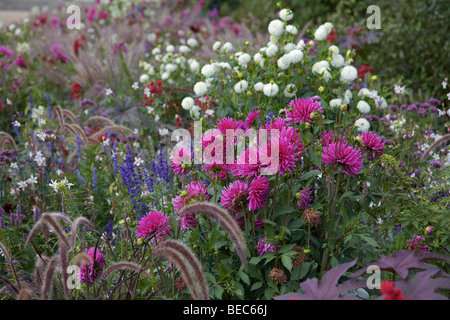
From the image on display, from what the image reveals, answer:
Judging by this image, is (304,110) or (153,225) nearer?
(153,225)

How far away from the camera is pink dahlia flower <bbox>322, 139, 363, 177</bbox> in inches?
73.9

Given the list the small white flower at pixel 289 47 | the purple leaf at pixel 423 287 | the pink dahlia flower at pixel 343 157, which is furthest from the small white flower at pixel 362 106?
the purple leaf at pixel 423 287

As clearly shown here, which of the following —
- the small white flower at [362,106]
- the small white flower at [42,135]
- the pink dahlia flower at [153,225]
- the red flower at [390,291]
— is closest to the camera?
the red flower at [390,291]

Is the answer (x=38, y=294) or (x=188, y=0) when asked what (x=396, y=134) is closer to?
(x=38, y=294)

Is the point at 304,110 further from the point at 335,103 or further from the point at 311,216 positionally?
the point at 335,103

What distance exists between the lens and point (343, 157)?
1.89m

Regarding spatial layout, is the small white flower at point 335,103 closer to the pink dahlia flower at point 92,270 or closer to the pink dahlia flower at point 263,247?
the pink dahlia flower at point 263,247

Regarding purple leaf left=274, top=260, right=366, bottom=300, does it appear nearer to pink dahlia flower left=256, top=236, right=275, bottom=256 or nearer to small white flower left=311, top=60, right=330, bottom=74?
pink dahlia flower left=256, top=236, right=275, bottom=256

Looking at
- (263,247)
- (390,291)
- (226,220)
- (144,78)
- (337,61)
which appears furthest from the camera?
(144,78)

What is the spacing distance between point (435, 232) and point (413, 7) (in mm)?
4227

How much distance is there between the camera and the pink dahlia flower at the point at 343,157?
1878mm

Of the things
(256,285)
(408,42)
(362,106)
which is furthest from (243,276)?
(408,42)
